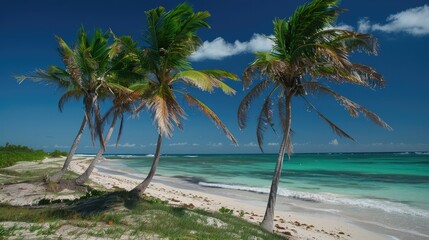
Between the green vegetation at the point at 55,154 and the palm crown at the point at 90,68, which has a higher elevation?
the palm crown at the point at 90,68

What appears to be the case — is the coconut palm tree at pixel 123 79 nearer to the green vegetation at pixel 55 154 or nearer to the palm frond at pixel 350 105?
the palm frond at pixel 350 105

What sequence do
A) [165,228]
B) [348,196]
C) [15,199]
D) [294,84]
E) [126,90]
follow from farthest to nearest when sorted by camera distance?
1. [348,196]
2. [126,90]
3. [15,199]
4. [294,84]
5. [165,228]

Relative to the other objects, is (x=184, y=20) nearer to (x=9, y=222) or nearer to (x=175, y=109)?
(x=175, y=109)

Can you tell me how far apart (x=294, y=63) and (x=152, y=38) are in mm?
4639

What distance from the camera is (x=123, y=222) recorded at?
7.20m

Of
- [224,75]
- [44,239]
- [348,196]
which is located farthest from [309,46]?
[348,196]

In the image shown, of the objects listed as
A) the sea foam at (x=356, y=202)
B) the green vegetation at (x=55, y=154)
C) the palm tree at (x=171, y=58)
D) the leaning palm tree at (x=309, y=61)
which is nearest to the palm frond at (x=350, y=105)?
the leaning palm tree at (x=309, y=61)

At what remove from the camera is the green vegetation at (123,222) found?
20.3 ft

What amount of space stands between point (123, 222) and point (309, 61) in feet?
19.9

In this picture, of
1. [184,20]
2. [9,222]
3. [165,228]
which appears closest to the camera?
[9,222]

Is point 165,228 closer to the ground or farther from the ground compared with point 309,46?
closer to the ground

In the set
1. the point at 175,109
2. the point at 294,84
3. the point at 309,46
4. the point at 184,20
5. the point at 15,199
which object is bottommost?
the point at 15,199

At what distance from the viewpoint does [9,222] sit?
6.41 meters

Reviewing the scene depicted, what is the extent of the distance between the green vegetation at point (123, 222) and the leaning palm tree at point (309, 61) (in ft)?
5.77
